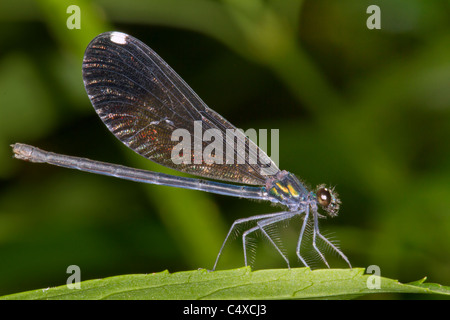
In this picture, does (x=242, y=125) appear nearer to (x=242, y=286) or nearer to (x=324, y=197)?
(x=324, y=197)

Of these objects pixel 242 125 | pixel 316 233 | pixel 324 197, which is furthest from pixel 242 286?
pixel 242 125

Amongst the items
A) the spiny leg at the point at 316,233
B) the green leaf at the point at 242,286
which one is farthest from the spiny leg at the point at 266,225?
the green leaf at the point at 242,286

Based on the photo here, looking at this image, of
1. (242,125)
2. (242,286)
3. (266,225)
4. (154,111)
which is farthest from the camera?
(242,125)

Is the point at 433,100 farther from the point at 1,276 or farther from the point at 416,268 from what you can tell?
the point at 1,276

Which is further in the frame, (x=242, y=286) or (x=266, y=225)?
(x=266, y=225)

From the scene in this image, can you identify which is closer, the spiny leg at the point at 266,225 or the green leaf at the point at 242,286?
the green leaf at the point at 242,286

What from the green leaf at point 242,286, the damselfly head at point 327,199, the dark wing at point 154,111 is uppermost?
the dark wing at point 154,111

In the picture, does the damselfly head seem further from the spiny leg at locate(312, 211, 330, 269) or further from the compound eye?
the spiny leg at locate(312, 211, 330, 269)

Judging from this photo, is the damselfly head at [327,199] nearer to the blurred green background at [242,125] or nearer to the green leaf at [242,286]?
the blurred green background at [242,125]
